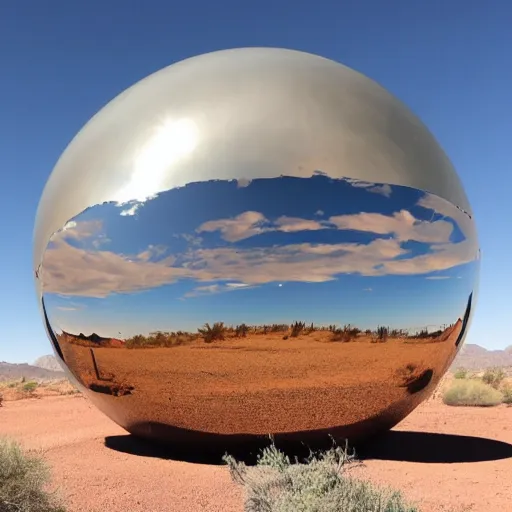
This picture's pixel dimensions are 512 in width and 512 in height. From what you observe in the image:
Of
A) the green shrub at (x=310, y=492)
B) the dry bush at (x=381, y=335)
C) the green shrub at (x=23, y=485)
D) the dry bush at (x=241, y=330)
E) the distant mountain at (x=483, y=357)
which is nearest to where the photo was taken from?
the green shrub at (x=310, y=492)

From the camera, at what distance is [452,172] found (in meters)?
8.03

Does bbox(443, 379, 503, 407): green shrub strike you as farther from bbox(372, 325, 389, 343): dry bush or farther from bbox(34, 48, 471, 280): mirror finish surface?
bbox(372, 325, 389, 343): dry bush

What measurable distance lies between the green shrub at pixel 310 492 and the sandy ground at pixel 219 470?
1.05 metres

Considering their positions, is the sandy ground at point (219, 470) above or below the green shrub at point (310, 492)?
below

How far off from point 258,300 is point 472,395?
12342 millimetres

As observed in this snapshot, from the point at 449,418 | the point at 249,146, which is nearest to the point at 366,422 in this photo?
the point at 249,146

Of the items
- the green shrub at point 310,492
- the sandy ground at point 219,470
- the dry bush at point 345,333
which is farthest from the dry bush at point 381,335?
the sandy ground at point 219,470

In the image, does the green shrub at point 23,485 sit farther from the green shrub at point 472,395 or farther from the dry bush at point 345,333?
the green shrub at point 472,395

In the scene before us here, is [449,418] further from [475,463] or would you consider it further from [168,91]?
[168,91]

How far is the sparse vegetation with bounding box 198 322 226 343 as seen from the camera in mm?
5941

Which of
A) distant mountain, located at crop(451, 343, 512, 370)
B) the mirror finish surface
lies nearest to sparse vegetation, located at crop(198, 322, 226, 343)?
the mirror finish surface

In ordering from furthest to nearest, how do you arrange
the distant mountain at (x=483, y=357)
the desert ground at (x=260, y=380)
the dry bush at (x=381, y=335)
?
the distant mountain at (x=483, y=357) → the dry bush at (x=381, y=335) → the desert ground at (x=260, y=380)

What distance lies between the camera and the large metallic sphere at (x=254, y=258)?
19.6 feet

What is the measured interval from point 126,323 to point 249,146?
7.92 ft
